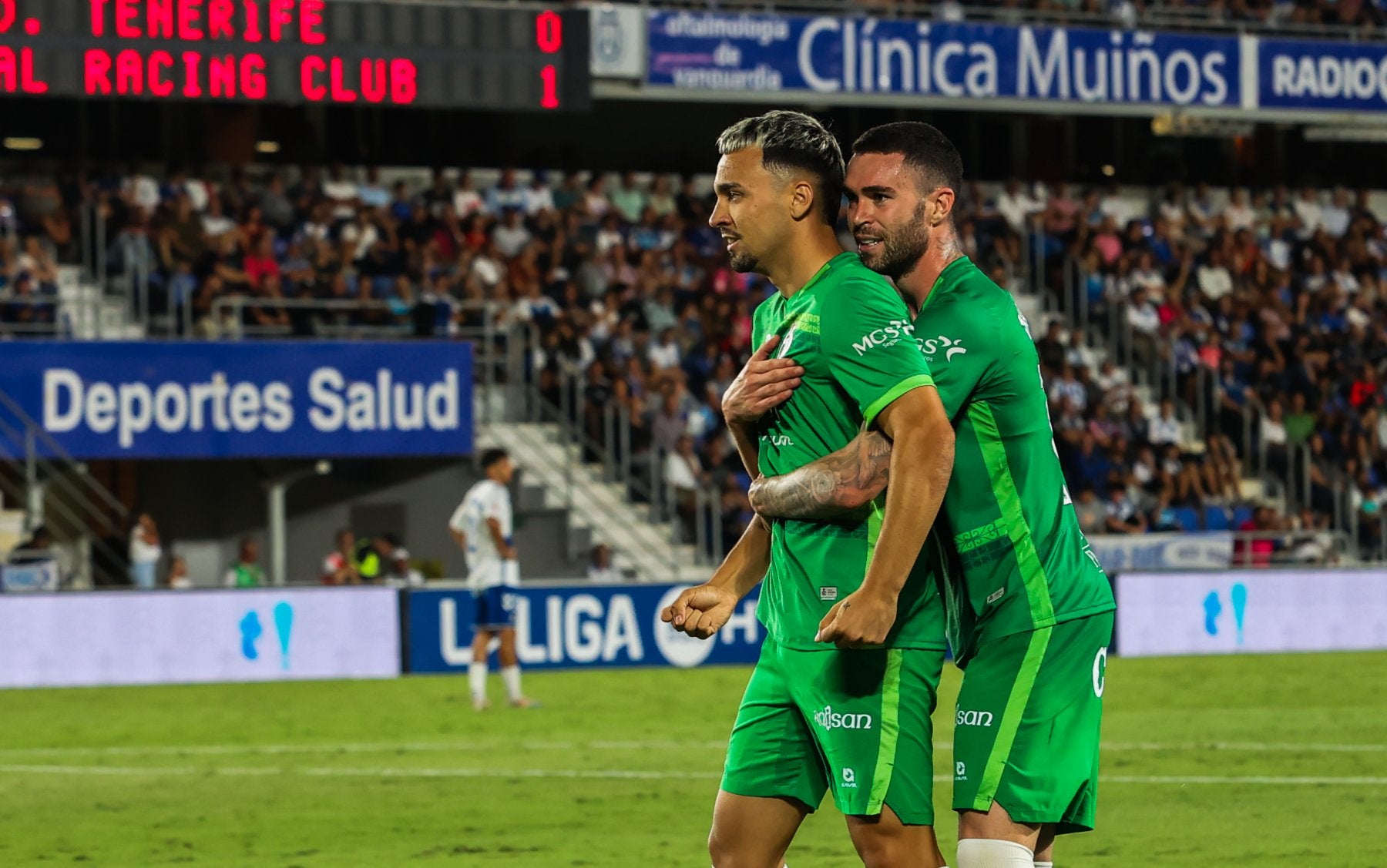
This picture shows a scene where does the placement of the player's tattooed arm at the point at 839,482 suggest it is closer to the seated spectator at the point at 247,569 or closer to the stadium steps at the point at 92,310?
the seated spectator at the point at 247,569

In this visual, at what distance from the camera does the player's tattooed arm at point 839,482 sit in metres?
4.88

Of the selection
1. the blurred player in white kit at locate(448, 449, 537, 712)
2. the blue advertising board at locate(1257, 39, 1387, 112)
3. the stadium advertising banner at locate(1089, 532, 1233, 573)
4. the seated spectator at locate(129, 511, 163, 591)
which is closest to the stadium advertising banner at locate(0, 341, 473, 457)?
the seated spectator at locate(129, 511, 163, 591)

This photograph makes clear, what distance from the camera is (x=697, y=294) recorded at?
26703mm

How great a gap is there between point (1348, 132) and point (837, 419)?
2806cm

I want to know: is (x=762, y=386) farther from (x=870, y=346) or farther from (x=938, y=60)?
(x=938, y=60)

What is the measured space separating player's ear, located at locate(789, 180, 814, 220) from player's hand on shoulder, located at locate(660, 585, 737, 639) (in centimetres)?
95

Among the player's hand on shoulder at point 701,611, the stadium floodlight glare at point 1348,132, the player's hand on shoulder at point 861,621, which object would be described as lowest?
the player's hand on shoulder at point 701,611

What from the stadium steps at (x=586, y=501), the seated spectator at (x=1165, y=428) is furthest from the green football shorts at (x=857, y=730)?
the seated spectator at (x=1165, y=428)

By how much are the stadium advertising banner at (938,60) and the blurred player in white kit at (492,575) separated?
37.9 feet

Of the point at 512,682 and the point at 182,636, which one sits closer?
the point at 512,682

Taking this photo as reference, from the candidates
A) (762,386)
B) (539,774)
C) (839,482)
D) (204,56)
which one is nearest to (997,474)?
(839,482)

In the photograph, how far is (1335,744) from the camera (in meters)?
13.5

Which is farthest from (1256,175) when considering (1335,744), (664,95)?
(1335,744)

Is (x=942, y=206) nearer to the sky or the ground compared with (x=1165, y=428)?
nearer to the sky
